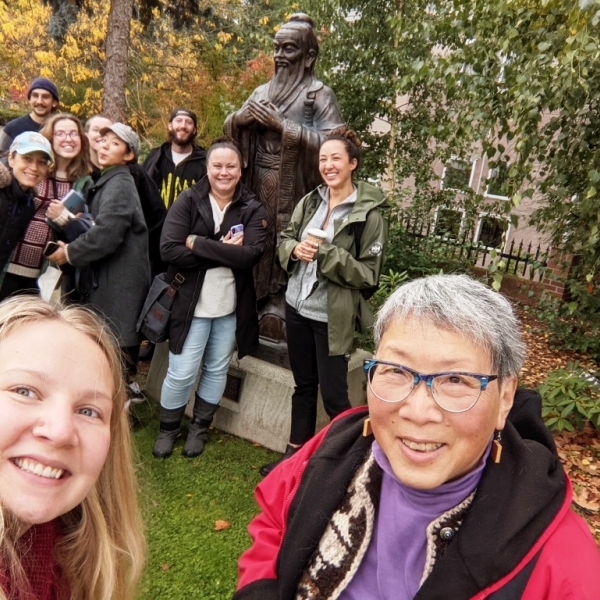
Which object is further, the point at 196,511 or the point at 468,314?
the point at 196,511

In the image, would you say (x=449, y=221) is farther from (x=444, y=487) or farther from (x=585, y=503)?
(x=444, y=487)

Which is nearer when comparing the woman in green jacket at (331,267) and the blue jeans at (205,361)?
the woman in green jacket at (331,267)

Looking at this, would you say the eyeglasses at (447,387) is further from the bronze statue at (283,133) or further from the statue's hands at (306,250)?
the bronze statue at (283,133)

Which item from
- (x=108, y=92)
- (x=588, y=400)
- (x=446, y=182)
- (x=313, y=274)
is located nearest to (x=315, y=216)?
(x=313, y=274)

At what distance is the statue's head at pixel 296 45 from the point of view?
328 cm

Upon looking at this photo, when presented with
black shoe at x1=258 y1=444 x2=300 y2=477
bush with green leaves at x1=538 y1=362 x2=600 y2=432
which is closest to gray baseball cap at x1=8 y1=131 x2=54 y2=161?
black shoe at x1=258 y1=444 x2=300 y2=477

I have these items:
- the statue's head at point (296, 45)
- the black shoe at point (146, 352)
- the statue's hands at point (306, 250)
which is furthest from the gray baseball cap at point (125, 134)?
the black shoe at point (146, 352)

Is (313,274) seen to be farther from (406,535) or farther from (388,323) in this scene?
(406,535)

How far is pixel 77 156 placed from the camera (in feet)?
10.6

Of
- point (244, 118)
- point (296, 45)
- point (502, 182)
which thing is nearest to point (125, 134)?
point (244, 118)

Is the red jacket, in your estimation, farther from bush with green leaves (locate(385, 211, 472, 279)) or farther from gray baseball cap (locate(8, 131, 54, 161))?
bush with green leaves (locate(385, 211, 472, 279))

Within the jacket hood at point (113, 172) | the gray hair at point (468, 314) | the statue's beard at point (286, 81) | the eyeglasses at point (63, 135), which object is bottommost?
the gray hair at point (468, 314)

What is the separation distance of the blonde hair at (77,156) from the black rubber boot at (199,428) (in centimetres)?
168

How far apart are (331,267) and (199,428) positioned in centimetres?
152
